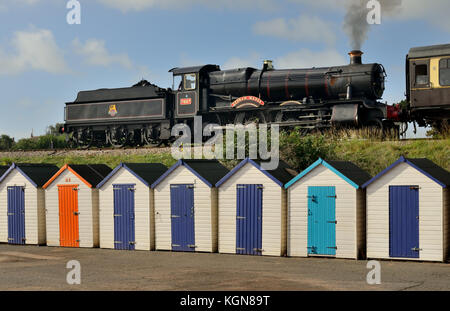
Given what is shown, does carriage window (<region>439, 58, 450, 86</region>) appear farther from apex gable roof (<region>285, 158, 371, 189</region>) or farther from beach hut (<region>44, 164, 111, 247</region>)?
beach hut (<region>44, 164, 111, 247</region>)

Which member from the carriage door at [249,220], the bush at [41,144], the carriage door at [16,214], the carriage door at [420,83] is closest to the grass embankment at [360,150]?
the carriage door at [420,83]

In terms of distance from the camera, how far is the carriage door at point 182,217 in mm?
17281

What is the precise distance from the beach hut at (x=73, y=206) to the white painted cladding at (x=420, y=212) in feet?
28.6

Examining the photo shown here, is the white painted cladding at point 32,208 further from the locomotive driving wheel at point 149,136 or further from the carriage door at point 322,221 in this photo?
the locomotive driving wheel at point 149,136

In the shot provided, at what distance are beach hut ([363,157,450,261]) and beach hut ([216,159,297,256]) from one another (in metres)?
2.39

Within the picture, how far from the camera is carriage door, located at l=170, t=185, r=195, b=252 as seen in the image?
17.3 m

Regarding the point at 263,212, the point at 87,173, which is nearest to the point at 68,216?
the point at 87,173

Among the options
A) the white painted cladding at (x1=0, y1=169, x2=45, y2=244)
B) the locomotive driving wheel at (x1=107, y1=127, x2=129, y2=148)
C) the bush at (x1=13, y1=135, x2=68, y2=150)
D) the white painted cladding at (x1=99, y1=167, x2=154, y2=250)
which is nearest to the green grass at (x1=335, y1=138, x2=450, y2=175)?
the white painted cladding at (x1=99, y1=167, x2=154, y2=250)

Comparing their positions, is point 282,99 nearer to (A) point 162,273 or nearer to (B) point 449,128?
(B) point 449,128

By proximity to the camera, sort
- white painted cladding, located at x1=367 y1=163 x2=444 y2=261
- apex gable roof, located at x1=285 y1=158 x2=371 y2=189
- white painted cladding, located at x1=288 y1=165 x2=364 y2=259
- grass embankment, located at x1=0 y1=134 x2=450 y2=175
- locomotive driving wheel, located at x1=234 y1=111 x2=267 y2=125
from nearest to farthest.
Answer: white painted cladding, located at x1=367 y1=163 x2=444 y2=261 → white painted cladding, located at x1=288 y1=165 x2=364 y2=259 → apex gable roof, located at x1=285 y1=158 x2=371 y2=189 → grass embankment, located at x1=0 y1=134 x2=450 y2=175 → locomotive driving wheel, located at x1=234 y1=111 x2=267 y2=125

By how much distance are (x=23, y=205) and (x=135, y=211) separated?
4.64m

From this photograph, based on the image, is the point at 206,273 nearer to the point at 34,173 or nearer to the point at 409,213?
the point at 409,213

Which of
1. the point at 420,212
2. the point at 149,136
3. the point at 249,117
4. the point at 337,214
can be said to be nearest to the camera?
the point at 420,212

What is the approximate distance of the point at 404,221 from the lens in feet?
48.3
